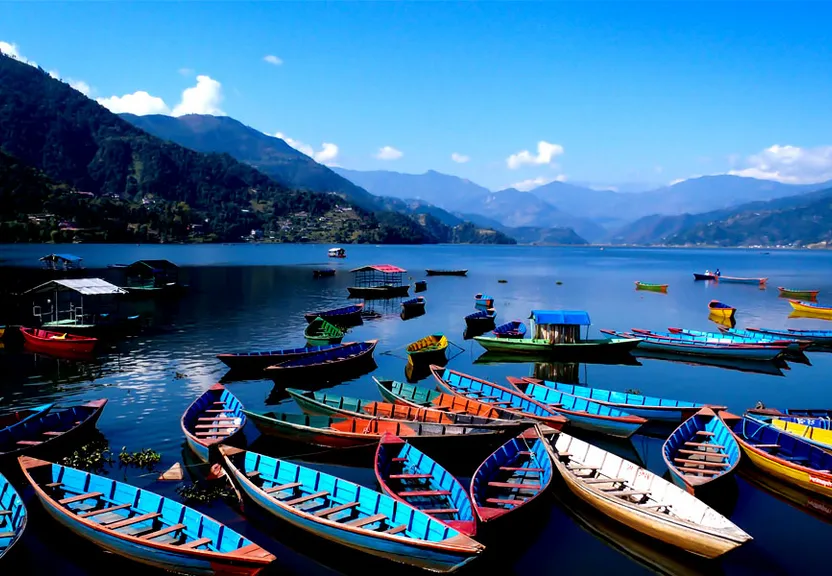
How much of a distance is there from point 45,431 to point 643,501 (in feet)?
88.0

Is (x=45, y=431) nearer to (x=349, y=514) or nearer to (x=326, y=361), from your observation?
A: (x=349, y=514)

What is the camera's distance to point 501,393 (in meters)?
34.3

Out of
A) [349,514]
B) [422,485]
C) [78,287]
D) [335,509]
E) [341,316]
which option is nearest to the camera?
[335,509]

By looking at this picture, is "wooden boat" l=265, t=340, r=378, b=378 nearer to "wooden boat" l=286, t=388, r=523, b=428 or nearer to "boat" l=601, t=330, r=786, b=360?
"wooden boat" l=286, t=388, r=523, b=428

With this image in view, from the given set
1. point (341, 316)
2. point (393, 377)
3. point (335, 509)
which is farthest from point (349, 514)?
point (341, 316)

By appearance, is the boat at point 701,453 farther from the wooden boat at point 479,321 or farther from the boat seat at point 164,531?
the wooden boat at point 479,321

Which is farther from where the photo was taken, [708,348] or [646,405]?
[708,348]

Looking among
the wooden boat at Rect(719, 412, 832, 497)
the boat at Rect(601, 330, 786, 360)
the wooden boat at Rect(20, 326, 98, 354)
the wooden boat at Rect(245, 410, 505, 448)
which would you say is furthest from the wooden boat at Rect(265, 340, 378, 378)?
the boat at Rect(601, 330, 786, 360)

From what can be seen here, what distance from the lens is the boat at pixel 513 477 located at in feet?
65.1

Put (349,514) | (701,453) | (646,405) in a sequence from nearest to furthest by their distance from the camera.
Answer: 1. (349,514)
2. (701,453)
3. (646,405)

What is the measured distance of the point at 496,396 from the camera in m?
34.3

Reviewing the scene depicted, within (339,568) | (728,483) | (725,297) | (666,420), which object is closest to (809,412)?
(666,420)

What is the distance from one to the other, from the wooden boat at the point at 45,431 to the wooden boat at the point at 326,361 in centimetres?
1294

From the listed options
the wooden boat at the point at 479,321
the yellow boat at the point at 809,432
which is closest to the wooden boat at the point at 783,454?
the yellow boat at the point at 809,432
